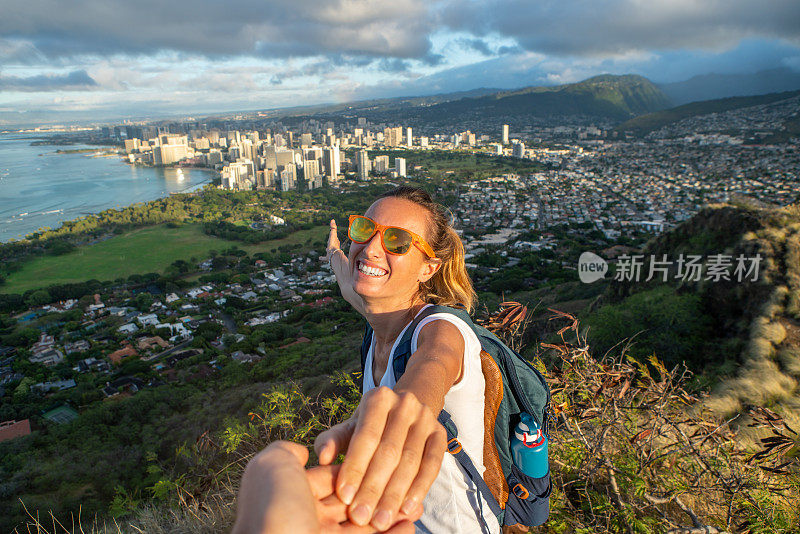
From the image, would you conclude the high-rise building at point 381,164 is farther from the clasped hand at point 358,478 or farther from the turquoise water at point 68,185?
the clasped hand at point 358,478

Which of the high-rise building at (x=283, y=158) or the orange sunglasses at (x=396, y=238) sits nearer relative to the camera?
the orange sunglasses at (x=396, y=238)

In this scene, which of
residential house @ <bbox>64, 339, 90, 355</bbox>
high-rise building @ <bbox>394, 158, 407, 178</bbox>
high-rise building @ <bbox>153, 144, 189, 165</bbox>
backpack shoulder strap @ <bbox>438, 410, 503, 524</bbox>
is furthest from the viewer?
high-rise building @ <bbox>153, 144, 189, 165</bbox>

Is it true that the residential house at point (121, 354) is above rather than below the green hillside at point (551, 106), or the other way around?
below

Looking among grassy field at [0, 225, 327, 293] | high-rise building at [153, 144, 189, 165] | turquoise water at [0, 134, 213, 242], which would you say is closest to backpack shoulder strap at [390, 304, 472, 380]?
grassy field at [0, 225, 327, 293]

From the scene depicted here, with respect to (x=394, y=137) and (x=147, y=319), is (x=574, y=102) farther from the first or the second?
(x=147, y=319)

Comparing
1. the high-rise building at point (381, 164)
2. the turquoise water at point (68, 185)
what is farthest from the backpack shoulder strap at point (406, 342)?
the high-rise building at point (381, 164)

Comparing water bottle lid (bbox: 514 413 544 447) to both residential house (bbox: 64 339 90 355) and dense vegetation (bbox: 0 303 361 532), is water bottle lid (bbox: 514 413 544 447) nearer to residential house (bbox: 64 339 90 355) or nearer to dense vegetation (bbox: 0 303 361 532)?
dense vegetation (bbox: 0 303 361 532)

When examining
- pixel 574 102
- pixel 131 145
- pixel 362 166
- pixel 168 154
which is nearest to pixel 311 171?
pixel 362 166
